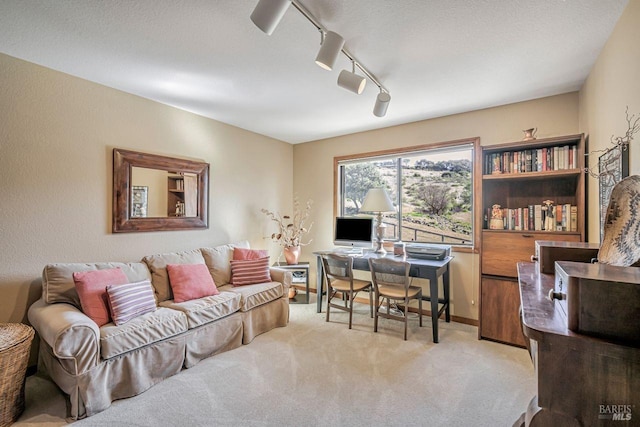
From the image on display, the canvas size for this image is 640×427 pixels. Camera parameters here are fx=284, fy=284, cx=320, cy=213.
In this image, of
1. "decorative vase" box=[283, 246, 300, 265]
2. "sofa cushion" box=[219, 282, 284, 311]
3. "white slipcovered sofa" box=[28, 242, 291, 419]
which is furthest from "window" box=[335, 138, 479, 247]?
"white slipcovered sofa" box=[28, 242, 291, 419]

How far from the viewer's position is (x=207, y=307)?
8.34 ft

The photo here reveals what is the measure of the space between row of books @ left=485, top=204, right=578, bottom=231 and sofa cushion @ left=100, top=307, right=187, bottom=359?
3.21m

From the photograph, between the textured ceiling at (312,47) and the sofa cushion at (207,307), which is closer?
the textured ceiling at (312,47)

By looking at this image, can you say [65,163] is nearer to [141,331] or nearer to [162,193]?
[162,193]

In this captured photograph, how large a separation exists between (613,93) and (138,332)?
12.1 ft

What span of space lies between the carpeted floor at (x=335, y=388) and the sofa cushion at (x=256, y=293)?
15.0 inches

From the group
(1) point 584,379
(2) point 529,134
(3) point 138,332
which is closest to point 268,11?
(1) point 584,379

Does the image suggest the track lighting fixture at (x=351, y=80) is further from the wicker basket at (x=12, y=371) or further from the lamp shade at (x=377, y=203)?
the wicker basket at (x=12, y=371)

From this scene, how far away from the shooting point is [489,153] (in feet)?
9.76

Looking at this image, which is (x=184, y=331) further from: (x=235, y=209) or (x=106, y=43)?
(x=106, y=43)

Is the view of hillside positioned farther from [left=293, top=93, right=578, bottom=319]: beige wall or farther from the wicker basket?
the wicker basket

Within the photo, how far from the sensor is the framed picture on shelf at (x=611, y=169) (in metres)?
1.68

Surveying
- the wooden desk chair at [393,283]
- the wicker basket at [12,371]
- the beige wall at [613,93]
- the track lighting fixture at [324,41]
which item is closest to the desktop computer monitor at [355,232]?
the wooden desk chair at [393,283]

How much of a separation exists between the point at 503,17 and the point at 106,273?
337 centimetres
